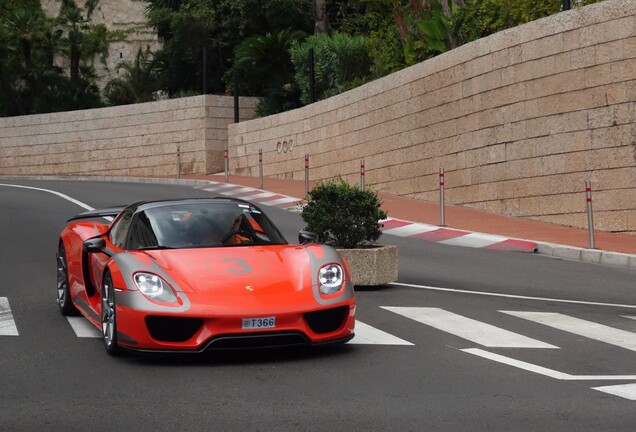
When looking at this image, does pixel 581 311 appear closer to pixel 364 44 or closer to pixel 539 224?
pixel 539 224

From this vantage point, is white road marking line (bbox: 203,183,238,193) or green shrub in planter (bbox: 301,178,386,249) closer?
green shrub in planter (bbox: 301,178,386,249)

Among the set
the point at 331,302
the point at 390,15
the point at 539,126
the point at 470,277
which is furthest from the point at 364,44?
the point at 331,302

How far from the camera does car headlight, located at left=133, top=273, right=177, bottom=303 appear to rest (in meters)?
8.55

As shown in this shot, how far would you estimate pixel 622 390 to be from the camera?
759 cm

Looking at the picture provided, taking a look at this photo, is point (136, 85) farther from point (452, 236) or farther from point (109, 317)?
point (109, 317)

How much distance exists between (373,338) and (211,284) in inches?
70.3

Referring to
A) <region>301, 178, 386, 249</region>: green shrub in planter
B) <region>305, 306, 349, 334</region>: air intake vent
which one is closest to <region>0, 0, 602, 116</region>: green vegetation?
<region>301, 178, 386, 249</region>: green shrub in planter

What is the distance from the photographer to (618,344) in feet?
32.4

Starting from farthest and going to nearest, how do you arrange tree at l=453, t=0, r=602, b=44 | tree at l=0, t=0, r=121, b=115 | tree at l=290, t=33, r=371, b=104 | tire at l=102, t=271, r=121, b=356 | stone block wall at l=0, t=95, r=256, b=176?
1. tree at l=0, t=0, r=121, b=115
2. stone block wall at l=0, t=95, r=256, b=176
3. tree at l=290, t=33, r=371, b=104
4. tree at l=453, t=0, r=602, b=44
5. tire at l=102, t=271, r=121, b=356

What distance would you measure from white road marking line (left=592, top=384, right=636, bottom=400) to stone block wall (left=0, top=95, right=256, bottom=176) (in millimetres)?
36004

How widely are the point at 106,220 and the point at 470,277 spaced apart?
17.0 ft

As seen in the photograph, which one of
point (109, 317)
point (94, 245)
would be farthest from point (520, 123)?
point (109, 317)

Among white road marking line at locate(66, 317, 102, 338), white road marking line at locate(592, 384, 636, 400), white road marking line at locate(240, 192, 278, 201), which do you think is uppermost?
white road marking line at locate(240, 192, 278, 201)

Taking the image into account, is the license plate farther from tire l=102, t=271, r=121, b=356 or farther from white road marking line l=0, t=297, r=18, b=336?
white road marking line l=0, t=297, r=18, b=336
